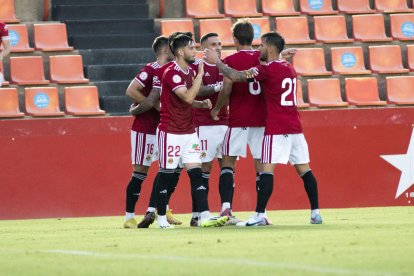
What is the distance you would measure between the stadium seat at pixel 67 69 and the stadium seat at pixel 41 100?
1.77 feet

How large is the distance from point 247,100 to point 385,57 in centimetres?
851

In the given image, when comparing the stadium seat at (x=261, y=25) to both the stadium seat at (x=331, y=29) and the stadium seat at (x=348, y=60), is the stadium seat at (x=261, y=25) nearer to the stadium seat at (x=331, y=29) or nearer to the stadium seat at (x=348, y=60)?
the stadium seat at (x=331, y=29)

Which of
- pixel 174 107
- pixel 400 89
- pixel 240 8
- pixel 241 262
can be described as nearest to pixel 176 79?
pixel 174 107

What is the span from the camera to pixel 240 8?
65.1ft

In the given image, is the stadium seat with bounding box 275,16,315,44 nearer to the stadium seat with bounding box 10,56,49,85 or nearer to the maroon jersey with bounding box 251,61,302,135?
the stadium seat with bounding box 10,56,49,85

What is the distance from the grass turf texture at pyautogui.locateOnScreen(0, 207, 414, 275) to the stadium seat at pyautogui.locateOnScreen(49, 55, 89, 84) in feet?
18.6

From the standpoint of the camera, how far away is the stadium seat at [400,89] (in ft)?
62.0

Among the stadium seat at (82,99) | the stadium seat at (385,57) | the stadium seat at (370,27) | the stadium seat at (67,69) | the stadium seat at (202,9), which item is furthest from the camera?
the stadium seat at (370,27)

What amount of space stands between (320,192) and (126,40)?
4541mm

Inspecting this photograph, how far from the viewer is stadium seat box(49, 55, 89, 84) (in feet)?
58.1

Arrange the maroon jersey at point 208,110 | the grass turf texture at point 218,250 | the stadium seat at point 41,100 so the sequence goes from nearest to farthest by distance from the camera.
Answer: the grass turf texture at point 218,250, the maroon jersey at point 208,110, the stadium seat at point 41,100

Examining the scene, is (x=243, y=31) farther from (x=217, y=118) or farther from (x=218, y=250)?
(x=218, y=250)

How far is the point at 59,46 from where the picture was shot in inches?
719

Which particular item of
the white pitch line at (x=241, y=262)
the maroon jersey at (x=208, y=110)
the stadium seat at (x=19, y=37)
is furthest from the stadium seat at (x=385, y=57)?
the white pitch line at (x=241, y=262)
